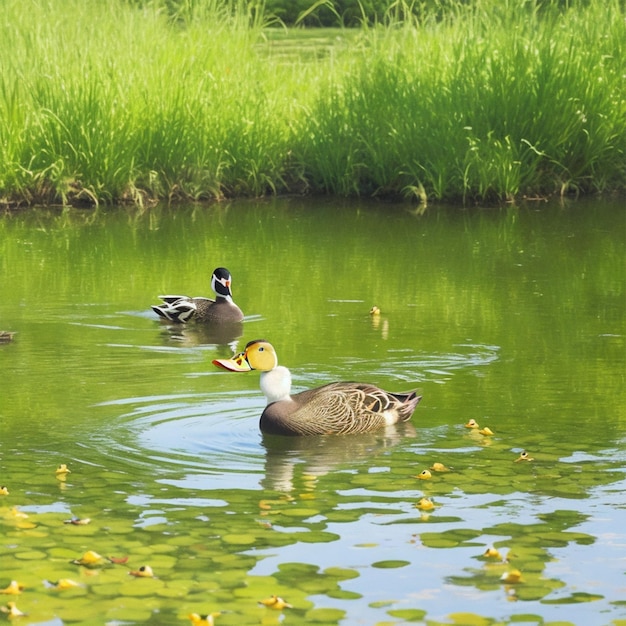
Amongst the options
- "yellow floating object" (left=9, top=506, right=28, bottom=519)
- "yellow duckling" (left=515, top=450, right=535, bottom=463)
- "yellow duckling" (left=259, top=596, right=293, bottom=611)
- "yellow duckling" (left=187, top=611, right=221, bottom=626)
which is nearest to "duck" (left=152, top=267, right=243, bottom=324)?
"yellow duckling" (left=515, top=450, right=535, bottom=463)

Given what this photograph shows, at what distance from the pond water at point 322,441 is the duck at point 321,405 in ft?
0.35

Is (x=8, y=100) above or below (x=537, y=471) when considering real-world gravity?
above

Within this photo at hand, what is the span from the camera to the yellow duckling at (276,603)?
5590mm

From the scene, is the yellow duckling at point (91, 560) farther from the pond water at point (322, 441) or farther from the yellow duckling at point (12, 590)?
the yellow duckling at point (12, 590)

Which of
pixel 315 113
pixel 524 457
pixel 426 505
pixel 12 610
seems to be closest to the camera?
pixel 12 610

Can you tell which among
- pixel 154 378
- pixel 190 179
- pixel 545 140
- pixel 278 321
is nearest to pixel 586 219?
pixel 545 140

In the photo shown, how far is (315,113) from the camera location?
19.7 metres

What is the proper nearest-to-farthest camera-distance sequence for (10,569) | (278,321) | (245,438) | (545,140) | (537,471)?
1. (10,569)
2. (537,471)
3. (245,438)
4. (278,321)
5. (545,140)

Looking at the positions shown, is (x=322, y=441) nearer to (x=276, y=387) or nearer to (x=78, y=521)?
(x=276, y=387)

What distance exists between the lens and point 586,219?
17500 millimetres

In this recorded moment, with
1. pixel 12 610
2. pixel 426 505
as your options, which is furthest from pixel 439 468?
pixel 12 610

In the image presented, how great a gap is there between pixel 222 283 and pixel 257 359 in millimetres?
3736

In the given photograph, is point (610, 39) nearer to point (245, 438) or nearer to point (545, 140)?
point (545, 140)

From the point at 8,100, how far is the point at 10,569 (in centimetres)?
1282
